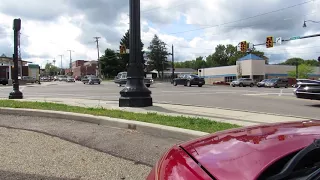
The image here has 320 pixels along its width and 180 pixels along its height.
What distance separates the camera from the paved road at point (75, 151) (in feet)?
15.3

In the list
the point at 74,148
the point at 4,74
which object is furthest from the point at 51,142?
the point at 4,74

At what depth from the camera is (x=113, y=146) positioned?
19.6 feet

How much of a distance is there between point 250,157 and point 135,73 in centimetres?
1002

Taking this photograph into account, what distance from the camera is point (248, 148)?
6.52 ft

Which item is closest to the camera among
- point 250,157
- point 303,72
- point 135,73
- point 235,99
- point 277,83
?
point 250,157

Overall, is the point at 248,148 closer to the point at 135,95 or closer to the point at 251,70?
the point at 135,95

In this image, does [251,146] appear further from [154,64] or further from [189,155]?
[154,64]

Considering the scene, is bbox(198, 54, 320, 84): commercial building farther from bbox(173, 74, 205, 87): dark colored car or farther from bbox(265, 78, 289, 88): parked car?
bbox(173, 74, 205, 87): dark colored car

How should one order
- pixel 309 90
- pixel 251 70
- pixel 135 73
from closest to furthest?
pixel 135 73, pixel 309 90, pixel 251 70

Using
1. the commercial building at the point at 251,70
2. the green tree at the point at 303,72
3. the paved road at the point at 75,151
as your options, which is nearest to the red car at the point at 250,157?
the paved road at the point at 75,151

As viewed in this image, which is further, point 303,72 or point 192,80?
point 303,72

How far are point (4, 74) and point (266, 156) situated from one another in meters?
75.7

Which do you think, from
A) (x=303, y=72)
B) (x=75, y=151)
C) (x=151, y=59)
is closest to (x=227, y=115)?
(x=75, y=151)

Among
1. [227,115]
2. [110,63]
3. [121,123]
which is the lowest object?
[227,115]
